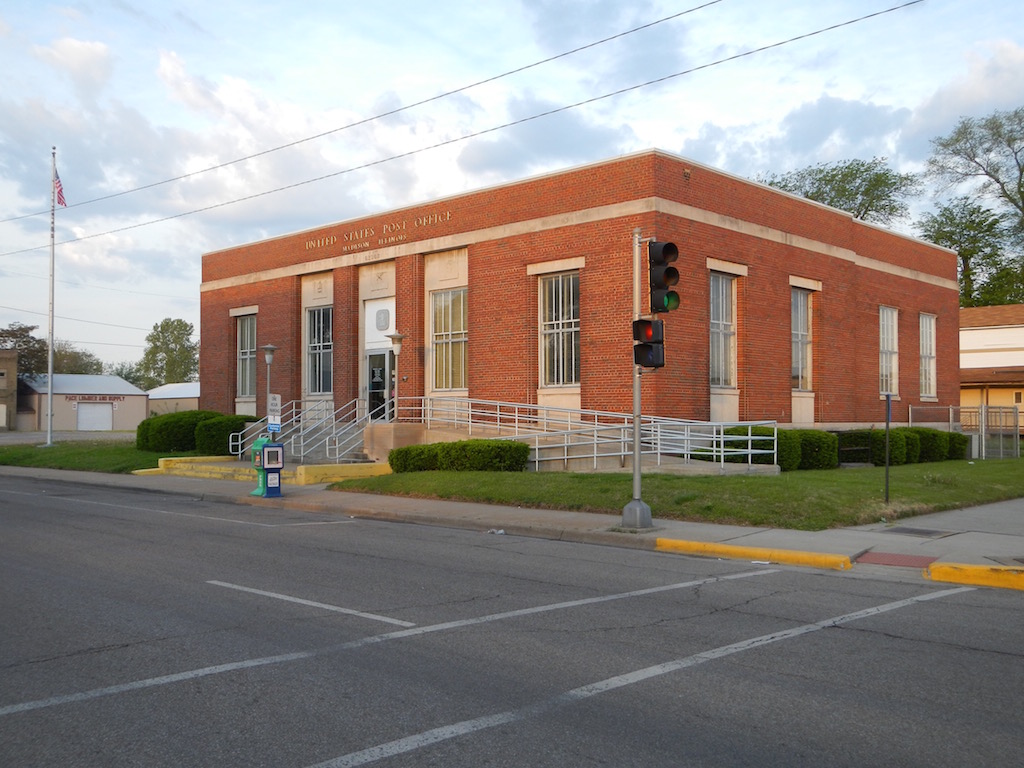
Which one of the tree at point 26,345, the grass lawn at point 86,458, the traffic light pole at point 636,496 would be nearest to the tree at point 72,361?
the tree at point 26,345

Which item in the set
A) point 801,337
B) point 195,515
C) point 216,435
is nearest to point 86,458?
point 216,435

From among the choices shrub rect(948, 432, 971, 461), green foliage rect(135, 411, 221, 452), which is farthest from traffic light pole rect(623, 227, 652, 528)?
green foliage rect(135, 411, 221, 452)

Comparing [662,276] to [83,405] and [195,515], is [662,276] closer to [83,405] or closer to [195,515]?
[195,515]

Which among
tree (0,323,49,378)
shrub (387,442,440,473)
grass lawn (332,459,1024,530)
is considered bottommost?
grass lawn (332,459,1024,530)

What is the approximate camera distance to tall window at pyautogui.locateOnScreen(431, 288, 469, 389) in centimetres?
2755

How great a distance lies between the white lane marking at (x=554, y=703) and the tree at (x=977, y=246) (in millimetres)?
61268

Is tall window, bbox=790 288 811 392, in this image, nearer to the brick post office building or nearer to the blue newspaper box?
the brick post office building

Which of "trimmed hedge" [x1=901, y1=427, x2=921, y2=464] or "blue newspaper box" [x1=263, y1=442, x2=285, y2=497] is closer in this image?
"blue newspaper box" [x1=263, y1=442, x2=285, y2=497]

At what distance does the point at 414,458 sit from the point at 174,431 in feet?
42.7

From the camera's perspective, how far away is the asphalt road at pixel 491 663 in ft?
16.1

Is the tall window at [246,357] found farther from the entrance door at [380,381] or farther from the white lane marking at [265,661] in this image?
the white lane marking at [265,661]

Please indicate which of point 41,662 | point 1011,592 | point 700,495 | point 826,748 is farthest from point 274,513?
point 826,748

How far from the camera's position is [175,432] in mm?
31516

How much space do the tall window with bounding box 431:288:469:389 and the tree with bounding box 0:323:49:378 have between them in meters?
78.0
